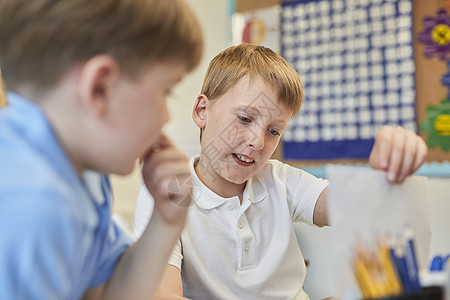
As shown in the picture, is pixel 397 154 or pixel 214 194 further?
pixel 214 194

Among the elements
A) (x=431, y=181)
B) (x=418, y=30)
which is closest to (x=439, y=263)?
(x=431, y=181)

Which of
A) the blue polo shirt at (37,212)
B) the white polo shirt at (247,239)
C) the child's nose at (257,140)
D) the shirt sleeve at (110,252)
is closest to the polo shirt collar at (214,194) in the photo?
the white polo shirt at (247,239)

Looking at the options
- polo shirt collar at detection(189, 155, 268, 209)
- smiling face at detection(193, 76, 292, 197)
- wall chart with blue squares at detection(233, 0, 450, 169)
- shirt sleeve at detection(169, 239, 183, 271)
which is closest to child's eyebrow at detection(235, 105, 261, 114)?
smiling face at detection(193, 76, 292, 197)

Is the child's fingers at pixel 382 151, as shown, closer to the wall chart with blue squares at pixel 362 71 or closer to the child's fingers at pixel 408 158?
the child's fingers at pixel 408 158

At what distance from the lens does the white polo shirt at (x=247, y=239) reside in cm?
73

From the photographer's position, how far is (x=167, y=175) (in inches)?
18.4

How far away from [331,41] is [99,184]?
1154mm

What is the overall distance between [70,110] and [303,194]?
1.83 ft

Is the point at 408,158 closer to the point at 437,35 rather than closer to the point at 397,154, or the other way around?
the point at 397,154

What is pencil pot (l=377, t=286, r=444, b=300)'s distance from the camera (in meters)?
0.30

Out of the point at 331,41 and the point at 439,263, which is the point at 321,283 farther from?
the point at 331,41

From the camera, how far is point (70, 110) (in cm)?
38

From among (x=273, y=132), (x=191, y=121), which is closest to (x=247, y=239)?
(x=273, y=132)

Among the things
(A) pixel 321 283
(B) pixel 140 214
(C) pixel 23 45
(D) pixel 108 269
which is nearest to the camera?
(C) pixel 23 45
